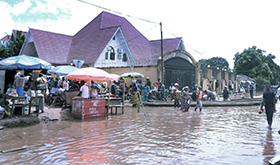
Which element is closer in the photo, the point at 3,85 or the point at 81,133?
the point at 81,133

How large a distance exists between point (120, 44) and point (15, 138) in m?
25.4

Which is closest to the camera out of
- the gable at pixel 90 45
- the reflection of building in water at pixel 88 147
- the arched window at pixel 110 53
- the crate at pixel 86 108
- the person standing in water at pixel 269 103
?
the reflection of building in water at pixel 88 147

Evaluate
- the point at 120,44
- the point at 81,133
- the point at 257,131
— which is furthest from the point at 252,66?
the point at 81,133

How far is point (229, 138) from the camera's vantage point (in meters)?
6.96

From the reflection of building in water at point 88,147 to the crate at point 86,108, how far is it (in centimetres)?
209

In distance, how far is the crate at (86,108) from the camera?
32.8 feet

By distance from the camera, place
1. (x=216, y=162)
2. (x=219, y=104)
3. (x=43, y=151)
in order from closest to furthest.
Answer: (x=216, y=162) < (x=43, y=151) < (x=219, y=104)

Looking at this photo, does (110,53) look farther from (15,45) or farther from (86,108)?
(86,108)

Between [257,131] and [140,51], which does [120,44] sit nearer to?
[140,51]

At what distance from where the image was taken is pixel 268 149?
5.86m

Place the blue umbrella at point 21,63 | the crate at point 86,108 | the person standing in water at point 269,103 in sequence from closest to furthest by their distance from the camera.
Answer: the person standing in water at point 269,103 < the crate at point 86,108 < the blue umbrella at point 21,63

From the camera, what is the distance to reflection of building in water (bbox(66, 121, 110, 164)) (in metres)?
4.88

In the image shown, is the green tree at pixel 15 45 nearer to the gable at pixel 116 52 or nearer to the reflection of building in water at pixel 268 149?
the gable at pixel 116 52

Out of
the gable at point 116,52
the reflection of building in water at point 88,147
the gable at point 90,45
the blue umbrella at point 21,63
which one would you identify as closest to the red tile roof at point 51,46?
the gable at point 90,45
